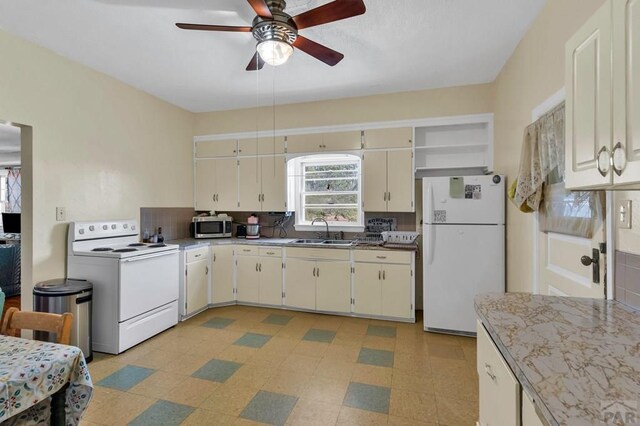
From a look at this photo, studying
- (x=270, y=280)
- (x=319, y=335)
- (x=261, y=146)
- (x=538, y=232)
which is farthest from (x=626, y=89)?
(x=261, y=146)

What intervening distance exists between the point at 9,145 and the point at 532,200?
820 centimetres

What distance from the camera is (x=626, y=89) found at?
999 millimetres

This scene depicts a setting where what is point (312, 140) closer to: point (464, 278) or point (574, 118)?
point (464, 278)

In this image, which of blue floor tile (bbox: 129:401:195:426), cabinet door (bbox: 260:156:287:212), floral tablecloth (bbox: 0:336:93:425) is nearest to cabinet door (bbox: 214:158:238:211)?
cabinet door (bbox: 260:156:287:212)

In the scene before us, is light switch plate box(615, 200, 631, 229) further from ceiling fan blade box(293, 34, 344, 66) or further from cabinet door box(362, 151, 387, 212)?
cabinet door box(362, 151, 387, 212)

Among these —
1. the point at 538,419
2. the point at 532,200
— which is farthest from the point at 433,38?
the point at 538,419

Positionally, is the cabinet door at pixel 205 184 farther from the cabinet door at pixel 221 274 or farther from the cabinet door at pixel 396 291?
the cabinet door at pixel 396 291

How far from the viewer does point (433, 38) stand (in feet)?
8.47

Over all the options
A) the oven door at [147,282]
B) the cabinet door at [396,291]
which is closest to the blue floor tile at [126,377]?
the oven door at [147,282]

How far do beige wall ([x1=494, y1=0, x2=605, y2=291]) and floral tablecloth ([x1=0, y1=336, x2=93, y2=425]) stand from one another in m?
2.91

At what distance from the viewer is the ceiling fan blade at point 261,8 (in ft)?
5.73

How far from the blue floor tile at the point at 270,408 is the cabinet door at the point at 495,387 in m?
1.18

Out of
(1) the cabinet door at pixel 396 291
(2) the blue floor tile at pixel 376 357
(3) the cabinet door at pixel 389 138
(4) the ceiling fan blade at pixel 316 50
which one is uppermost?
(4) the ceiling fan blade at pixel 316 50

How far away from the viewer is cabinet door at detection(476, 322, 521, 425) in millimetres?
950
